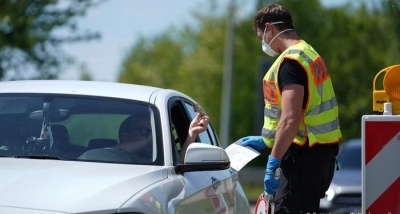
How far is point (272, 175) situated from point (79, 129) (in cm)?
122

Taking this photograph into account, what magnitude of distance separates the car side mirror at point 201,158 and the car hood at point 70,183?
0.58 ft

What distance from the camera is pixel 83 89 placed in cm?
774

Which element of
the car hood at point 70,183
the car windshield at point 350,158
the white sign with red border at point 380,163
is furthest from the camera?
the car windshield at point 350,158

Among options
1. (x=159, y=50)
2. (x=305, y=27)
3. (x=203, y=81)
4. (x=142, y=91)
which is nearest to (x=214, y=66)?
(x=203, y=81)

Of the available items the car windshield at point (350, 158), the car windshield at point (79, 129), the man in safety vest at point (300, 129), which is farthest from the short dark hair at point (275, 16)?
the car windshield at point (350, 158)

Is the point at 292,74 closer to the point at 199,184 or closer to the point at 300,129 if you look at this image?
the point at 300,129

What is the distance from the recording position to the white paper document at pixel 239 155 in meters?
7.72

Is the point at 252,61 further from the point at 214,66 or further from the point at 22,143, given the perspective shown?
the point at 22,143

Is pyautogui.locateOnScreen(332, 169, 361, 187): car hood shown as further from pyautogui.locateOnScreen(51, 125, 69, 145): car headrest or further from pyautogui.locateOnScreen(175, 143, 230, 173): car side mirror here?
pyautogui.locateOnScreen(175, 143, 230, 173): car side mirror

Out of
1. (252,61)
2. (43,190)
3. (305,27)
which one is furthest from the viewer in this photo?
(252,61)

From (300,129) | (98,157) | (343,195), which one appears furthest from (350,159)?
(98,157)

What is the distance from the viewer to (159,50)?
97750 mm

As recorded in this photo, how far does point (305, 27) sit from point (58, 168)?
38550 millimetres

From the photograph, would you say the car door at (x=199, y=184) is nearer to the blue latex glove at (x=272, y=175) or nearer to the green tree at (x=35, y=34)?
the blue latex glove at (x=272, y=175)
